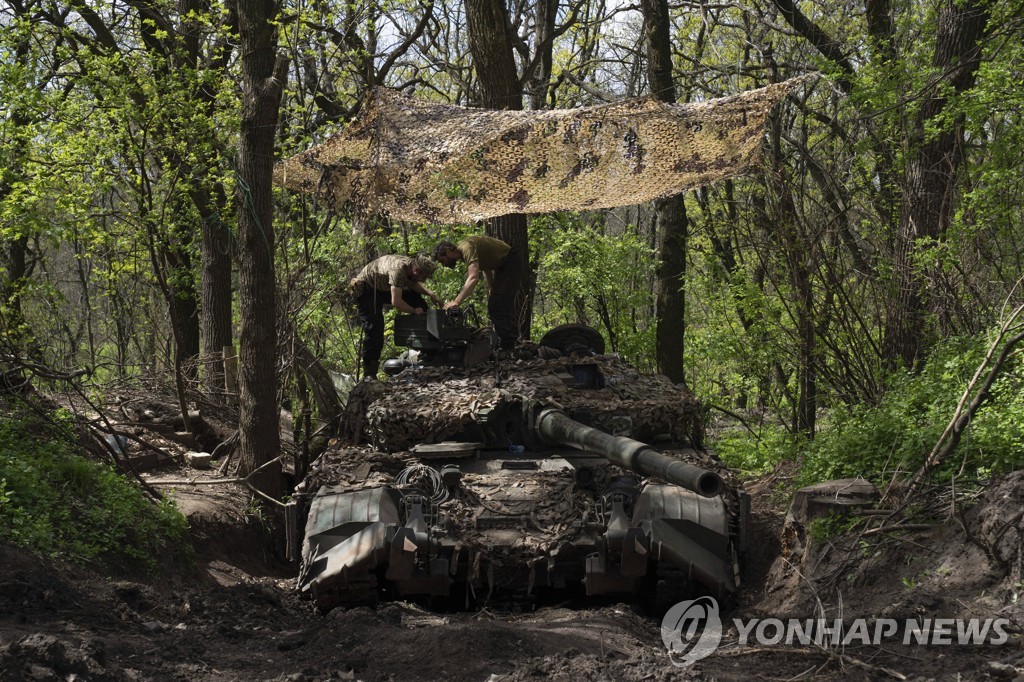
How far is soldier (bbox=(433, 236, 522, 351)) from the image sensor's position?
11523 mm

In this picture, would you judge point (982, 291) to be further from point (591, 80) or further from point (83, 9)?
point (591, 80)

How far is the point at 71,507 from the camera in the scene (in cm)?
806

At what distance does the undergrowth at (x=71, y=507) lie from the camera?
732 centimetres

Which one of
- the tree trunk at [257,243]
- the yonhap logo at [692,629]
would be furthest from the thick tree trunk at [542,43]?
the yonhap logo at [692,629]

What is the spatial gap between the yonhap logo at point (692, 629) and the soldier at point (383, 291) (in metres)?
4.73

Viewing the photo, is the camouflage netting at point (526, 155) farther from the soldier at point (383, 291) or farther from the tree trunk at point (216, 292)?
the tree trunk at point (216, 292)

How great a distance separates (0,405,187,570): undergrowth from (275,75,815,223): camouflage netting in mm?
3948

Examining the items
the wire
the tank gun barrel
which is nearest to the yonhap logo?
the tank gun barrel

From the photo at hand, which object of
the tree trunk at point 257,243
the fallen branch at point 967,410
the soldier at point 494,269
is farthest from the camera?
the soldier at point 494,269

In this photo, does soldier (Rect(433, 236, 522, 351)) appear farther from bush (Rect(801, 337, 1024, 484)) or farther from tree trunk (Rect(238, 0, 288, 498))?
bush (Rect(801, 337, 1024, 484))

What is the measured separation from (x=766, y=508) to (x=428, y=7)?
34.8 ft

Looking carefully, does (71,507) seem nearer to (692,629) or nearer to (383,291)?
(383,291)

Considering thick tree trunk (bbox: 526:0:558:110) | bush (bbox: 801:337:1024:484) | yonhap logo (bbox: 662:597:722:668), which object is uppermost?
thick tree trunk (bbox: 526:0:558:110)

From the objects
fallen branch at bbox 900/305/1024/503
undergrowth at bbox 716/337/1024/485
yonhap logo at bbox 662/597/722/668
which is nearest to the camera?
Result: fallen branch at bbox 900/305/1024/503
